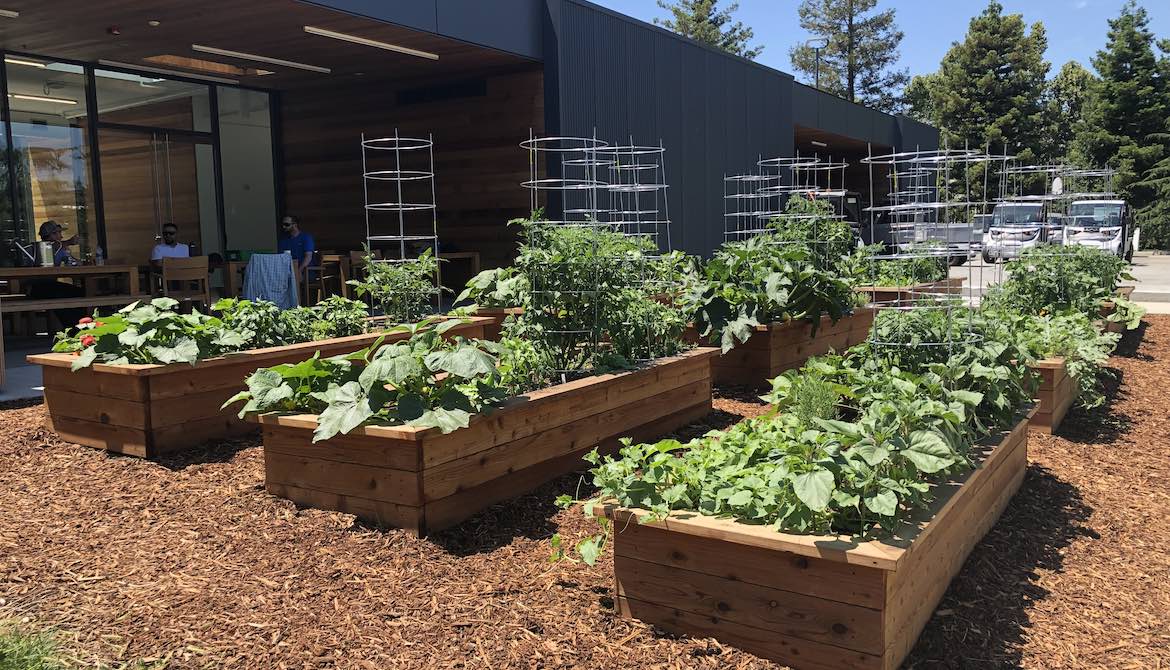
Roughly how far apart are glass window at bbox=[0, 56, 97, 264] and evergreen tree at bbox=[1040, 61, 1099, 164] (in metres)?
45.8

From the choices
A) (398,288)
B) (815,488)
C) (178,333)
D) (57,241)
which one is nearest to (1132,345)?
(398,288)

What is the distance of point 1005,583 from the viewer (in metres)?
3.56

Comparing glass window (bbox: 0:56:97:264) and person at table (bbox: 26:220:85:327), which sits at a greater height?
glass window (bbox: 0:56:97:264)

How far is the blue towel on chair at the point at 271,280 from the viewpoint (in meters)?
10.2

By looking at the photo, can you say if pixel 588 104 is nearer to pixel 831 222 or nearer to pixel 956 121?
pixel 831 222

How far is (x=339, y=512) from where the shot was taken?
13.2 ft

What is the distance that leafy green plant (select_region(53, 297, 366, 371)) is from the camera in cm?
510

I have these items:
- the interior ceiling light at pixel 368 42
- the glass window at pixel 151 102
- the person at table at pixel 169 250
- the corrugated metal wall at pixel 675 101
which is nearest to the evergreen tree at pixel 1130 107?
the corrugated metal wall at pixel 675 101

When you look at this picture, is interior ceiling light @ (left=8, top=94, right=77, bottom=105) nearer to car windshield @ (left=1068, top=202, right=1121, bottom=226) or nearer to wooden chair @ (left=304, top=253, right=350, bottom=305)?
wooden chair @ (left=304, top=253, right=350, bottom=305)

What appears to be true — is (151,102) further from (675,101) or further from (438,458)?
(438,458)

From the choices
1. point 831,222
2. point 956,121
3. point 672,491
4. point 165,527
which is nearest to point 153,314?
point 165,527

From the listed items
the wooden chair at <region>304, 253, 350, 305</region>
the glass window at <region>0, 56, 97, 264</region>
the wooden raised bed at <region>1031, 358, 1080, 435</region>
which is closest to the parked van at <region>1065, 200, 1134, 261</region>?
the wooden chair at <region>304, 253, 350, 305</region>

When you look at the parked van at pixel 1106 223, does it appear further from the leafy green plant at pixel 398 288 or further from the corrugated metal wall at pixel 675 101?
the leafy green plant at pixel 398 288

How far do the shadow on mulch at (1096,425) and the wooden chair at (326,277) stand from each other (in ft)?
27.7
